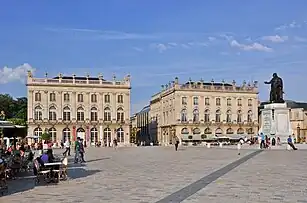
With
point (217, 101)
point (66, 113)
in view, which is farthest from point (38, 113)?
point (217, 101)

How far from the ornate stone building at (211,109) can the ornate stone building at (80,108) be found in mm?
11855

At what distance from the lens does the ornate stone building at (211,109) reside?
9825 centimetres

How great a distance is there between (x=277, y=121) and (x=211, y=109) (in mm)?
59302

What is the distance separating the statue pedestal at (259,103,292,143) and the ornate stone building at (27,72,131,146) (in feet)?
162

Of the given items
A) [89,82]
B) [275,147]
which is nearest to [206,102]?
[89,82]

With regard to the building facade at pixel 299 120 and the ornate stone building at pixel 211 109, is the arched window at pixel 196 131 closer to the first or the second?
the ornate stone building at pixel 211 109

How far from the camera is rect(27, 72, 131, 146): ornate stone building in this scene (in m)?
87.4

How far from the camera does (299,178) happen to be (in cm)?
1471

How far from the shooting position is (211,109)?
10025cm

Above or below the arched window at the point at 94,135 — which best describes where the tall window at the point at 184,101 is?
above

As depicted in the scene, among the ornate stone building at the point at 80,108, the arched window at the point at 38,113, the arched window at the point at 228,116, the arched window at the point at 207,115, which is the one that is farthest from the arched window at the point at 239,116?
the arched window at the point at 38,113

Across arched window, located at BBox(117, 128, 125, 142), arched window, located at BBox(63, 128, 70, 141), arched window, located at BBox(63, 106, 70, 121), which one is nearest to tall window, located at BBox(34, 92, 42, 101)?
arched window, located at BBox(63, 106, 70, 121)

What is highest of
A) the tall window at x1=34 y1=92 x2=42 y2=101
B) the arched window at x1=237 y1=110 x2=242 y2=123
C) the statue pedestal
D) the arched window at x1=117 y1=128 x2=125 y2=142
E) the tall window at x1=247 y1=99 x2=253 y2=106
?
the tall window at x1=34 y1=92 x2=42 y2=101

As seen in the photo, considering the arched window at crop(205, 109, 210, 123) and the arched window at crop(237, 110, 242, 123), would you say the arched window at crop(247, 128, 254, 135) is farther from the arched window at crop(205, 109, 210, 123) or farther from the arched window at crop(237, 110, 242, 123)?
the arched window at crop(205, 109, 210, 123)
